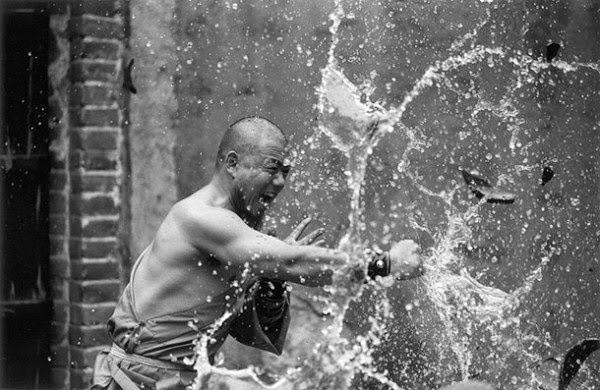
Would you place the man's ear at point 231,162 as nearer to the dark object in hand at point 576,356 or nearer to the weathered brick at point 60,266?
the weathered brick at point 60,266

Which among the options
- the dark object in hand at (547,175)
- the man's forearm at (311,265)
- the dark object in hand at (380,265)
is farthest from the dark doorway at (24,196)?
the dark object in hand at (547,175)

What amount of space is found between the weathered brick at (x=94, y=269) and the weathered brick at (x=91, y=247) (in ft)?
0.09

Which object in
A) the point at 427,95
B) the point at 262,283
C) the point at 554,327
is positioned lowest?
the point at 554,327

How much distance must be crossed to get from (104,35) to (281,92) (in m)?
0.90

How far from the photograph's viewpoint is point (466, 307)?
5.89m

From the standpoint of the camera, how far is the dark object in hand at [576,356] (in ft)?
20.1

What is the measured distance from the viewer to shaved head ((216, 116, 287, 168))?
4.41 meters

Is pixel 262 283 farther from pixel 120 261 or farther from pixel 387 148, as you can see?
pixel 387 148

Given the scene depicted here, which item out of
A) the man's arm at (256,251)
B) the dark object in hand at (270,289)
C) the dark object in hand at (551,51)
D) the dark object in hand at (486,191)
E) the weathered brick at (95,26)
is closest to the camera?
the man's arm at (256,251)

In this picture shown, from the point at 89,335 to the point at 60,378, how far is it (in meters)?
0.30

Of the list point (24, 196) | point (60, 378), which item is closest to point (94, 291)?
point (60, 378)

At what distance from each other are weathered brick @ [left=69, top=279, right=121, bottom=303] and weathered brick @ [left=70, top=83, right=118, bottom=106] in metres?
0.84

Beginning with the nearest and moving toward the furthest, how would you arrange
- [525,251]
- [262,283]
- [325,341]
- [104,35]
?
[262,283] < [104,35] < [325,341] < [525,251]

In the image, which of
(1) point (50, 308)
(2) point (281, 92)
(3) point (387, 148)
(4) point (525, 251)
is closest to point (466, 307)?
(4) point (525, 251)
